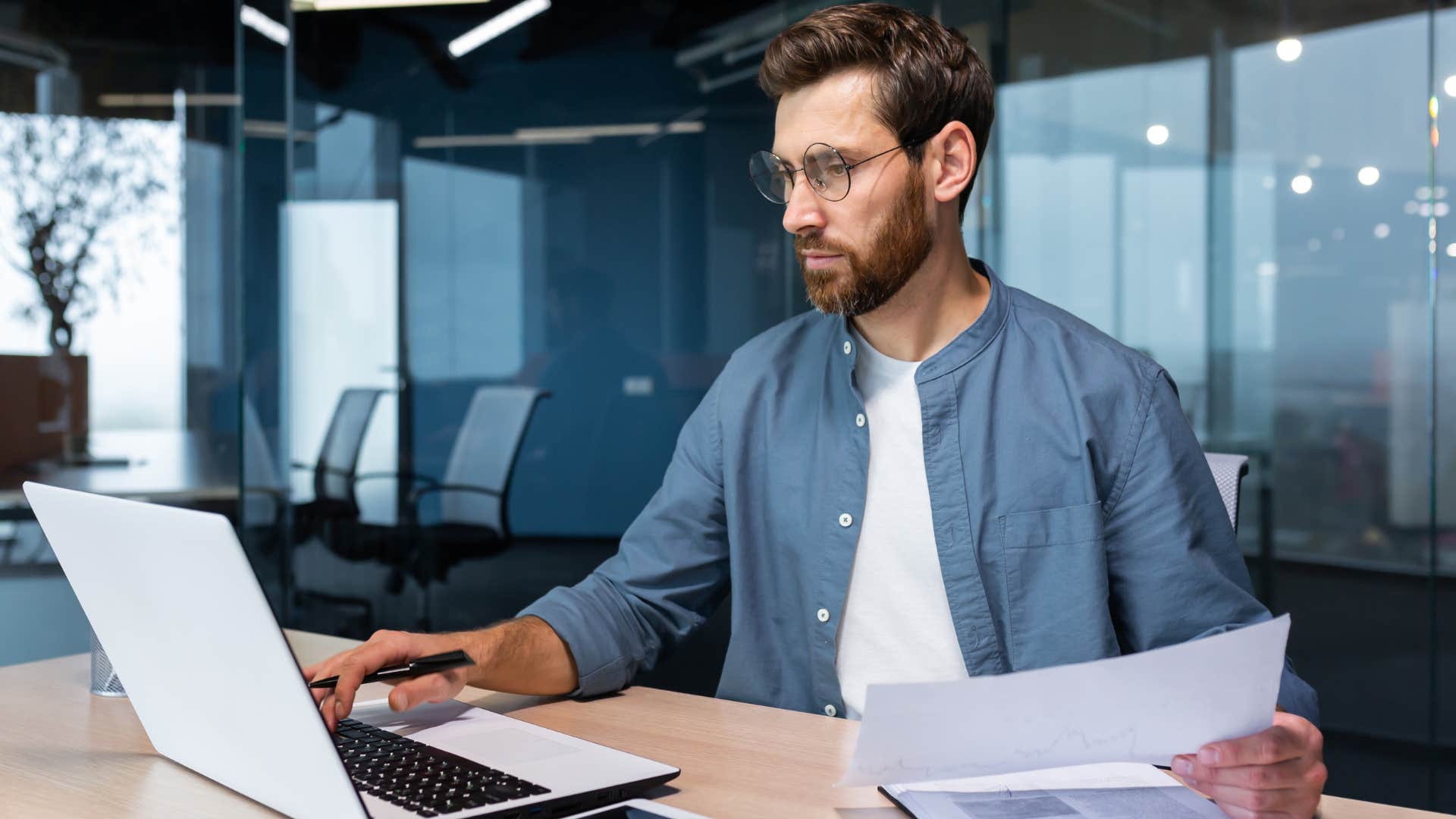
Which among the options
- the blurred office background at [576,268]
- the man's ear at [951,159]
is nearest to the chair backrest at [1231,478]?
the man's ear at [951,159]

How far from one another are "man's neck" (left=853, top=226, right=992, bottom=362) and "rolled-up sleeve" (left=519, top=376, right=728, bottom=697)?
23cm

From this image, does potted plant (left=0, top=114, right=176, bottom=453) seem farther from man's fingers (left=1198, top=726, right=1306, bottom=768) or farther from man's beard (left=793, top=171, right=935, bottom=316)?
man's fingers (left=1198, top=726, right=1306, bottom=768)

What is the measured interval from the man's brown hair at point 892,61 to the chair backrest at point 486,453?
275 centimetres

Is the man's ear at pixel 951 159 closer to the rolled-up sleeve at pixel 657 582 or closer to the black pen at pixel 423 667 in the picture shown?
the rolled-up sleeve at pixel 657 582

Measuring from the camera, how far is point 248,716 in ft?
2.79

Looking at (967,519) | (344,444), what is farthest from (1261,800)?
(344,444)

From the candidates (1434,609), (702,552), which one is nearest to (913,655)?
(702,552)

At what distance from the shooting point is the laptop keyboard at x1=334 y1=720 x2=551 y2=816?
0.89m

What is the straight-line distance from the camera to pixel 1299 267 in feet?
11.9

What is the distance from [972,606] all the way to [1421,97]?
2.99 m

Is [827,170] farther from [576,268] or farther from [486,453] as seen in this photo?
[486,453]

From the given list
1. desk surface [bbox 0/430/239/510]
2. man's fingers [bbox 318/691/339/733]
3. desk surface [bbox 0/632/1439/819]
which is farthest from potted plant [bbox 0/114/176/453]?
man's fingers [bbox 318/691/339/733]

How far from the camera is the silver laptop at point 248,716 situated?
30.9 inches

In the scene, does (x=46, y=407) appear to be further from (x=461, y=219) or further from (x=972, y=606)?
(x=972, y=606)
